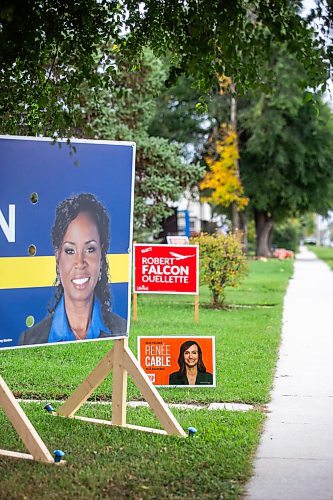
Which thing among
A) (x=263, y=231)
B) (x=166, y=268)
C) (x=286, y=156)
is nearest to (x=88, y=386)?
(x=166, y=268)

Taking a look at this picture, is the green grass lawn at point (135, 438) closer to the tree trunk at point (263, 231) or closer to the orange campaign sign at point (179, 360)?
the orange campaign sign at point (179, 360)

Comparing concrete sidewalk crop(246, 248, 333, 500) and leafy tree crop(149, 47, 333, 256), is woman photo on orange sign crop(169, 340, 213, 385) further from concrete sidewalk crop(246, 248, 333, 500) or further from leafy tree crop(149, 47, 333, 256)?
leafy tree crop(149, 47, 333, 256)

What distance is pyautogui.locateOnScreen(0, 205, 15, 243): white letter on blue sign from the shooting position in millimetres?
6688

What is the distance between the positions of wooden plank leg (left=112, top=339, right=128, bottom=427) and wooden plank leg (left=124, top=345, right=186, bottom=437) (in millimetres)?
126

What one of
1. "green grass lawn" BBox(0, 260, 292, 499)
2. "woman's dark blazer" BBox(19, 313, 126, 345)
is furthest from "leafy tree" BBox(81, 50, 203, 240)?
"woman's dark blazer" BBox(19, 313, 126, 345)

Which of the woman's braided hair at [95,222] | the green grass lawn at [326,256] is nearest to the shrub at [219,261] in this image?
the woman's braided hair at [95,222]

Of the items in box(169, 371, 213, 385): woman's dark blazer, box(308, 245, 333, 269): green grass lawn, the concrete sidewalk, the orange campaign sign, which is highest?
the orange campaign sign

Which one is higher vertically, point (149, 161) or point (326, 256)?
point (149, 161)

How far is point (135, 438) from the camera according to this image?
7.27 m

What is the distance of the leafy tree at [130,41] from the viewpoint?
6027 millimetres

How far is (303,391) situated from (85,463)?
3803 mm

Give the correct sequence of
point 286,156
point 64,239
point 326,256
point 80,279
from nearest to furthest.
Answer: point 64,239, point 80,279, point 286,156, point 326,256

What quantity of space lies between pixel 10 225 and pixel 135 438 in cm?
195

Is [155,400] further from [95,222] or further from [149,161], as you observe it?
[149,161]
